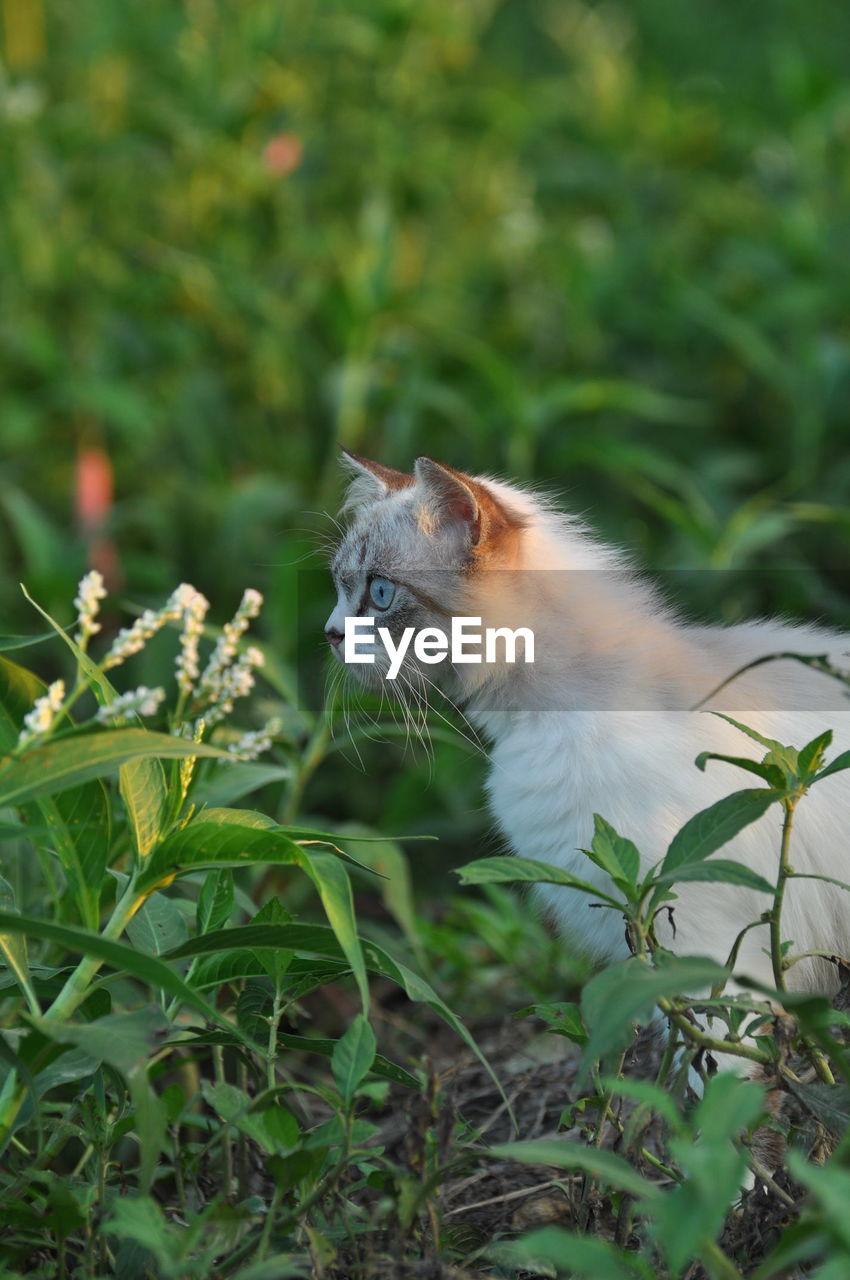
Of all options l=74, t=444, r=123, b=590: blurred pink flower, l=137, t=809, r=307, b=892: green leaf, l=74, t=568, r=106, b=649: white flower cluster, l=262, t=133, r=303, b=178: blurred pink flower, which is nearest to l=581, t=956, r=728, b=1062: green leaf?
l=137, t=809, r=307, b=892: green leaf

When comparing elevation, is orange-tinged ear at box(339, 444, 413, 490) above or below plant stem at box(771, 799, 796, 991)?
above

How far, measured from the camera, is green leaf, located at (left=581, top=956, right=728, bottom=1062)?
0.93 m

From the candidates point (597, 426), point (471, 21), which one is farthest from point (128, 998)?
point (471, 21)

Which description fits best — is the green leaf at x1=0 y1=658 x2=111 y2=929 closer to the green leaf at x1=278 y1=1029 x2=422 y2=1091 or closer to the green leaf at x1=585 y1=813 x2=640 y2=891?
the green leaf at x1=278 y1=1029 x2=422 y2=1091

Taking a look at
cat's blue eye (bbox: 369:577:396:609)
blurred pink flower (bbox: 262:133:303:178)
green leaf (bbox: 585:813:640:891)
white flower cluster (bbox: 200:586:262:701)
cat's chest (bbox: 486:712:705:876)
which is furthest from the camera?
blurred pink flower (bbox: 262:133:303:178)

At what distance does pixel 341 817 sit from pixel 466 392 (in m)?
1.19

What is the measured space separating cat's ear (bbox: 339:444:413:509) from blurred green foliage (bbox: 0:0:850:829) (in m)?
0.73

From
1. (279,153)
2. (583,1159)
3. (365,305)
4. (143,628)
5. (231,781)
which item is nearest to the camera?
(583,1159)

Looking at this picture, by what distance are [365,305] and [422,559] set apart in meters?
1.69

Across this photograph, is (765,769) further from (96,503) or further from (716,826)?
(96,503)

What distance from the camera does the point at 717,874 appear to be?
1104mm

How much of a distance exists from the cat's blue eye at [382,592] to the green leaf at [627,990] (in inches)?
29.6

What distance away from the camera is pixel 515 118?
4.04m
